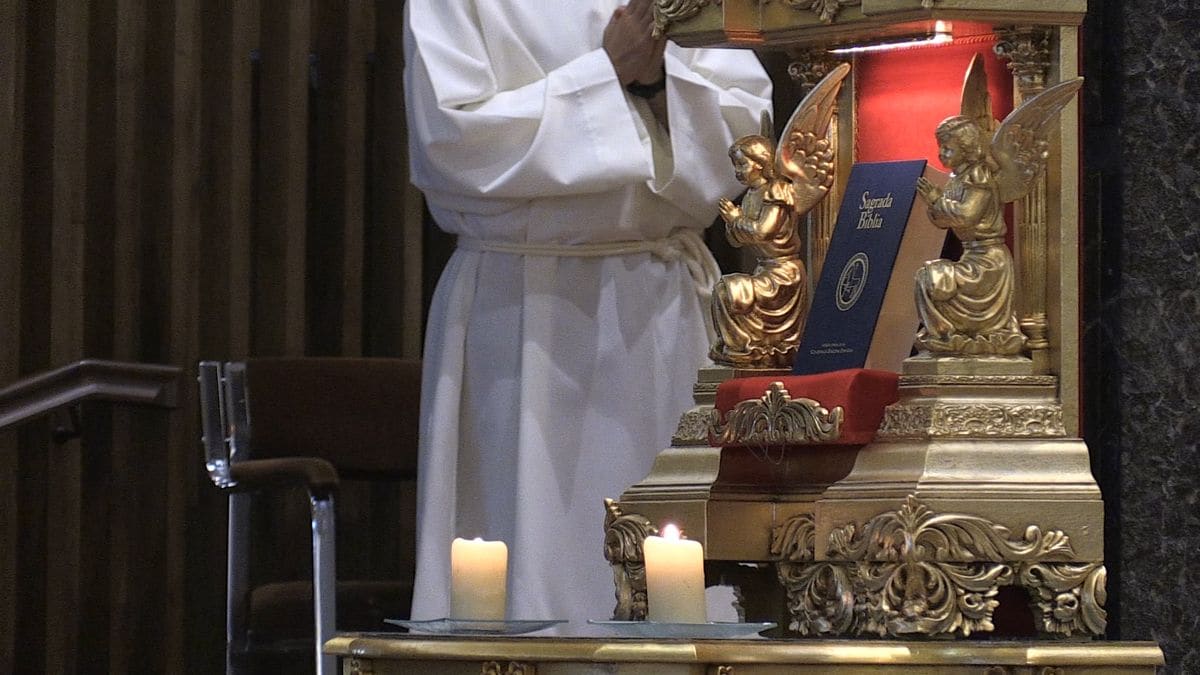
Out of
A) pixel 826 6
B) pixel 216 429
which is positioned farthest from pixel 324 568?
pixel 826 6

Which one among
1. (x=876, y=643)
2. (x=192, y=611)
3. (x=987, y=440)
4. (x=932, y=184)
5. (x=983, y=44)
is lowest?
(x=192, y=611)

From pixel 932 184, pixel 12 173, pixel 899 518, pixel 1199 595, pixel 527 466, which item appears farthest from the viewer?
pixel 12 173

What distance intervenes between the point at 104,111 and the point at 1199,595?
3.78 metres

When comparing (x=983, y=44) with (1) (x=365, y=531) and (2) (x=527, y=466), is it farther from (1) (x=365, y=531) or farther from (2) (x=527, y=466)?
(1) (x=365, y=531)

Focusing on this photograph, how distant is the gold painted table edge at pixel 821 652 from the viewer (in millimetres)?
A: 2158

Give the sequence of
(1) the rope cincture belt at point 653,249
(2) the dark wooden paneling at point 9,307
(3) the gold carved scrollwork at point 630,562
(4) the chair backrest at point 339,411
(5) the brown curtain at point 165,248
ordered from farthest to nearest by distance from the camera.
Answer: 1. (5) the brown curtain at point 165,248
2. (2) the dark wooden paneling at point 9,307
3. (4) the chair backrest at point 339,411
4. (1) the rope cincture belt at point 653,249
5. (3) the gold carved scrollwork at point 630,562

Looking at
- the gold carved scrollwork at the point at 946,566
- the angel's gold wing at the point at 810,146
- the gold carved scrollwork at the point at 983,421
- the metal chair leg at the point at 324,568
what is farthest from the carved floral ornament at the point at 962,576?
the metal chair leg at the point at 324,568

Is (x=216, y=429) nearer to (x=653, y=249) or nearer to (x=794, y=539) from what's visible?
(x=653, y=249)

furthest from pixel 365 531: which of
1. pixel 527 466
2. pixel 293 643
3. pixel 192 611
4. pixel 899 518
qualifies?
pixel 899 518

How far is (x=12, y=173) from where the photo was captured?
18.3 ft

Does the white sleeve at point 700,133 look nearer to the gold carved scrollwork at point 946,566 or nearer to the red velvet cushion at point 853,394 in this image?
the red velvet cushion at point 853,394

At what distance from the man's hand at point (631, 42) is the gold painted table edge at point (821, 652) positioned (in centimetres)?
192

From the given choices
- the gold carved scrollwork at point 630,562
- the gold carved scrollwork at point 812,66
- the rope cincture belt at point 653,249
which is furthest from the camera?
the rope cincture belt at point 653,249

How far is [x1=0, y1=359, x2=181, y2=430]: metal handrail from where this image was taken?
511 cm
